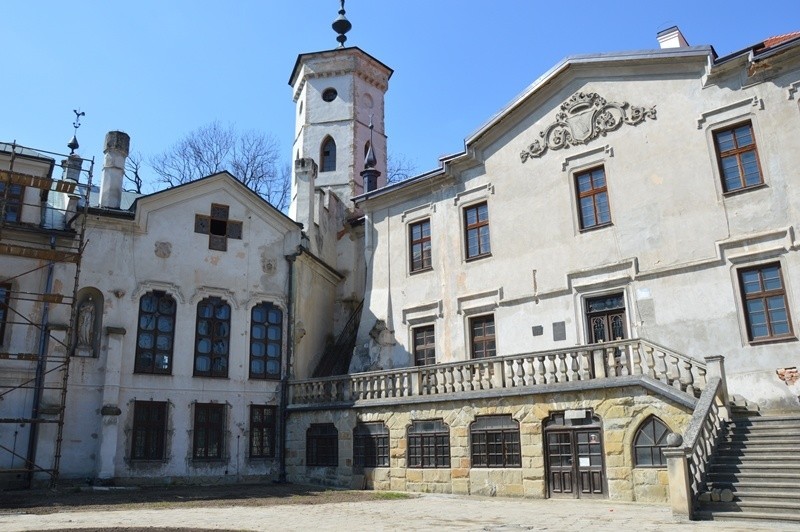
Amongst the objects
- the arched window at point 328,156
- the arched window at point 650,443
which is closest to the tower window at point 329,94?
the arched window at point 328,156

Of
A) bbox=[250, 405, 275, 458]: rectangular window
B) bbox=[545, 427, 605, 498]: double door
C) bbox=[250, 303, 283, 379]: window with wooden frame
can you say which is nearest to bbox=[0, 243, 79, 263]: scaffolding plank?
bbox=[250, 303, 283, 379]: window with wooden frame

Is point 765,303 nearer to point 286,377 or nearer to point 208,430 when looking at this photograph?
point 286,377

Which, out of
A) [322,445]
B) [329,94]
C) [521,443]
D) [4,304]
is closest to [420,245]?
[322,445]

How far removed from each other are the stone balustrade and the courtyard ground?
108 inches

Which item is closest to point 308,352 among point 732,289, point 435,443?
point 435,443

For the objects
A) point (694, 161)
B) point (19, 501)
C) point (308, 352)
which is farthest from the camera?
point (308, 352)

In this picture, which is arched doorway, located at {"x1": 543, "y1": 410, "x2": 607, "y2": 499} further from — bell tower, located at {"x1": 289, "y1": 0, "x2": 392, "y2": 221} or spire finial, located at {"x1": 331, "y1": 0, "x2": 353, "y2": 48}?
spire finial, located at {"x1": 331, "y1": 0, "x2": 353, "y2": 48}

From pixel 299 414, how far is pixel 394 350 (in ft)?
12.0

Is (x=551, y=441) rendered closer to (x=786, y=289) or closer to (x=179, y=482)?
(x=786, y=289)

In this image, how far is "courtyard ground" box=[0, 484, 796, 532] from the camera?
10.2 metres

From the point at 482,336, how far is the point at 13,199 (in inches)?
574

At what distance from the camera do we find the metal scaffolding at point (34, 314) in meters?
18.1

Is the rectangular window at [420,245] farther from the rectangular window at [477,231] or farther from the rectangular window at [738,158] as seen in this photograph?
the rectangular window at [738,158]

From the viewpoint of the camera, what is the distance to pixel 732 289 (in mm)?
15875
